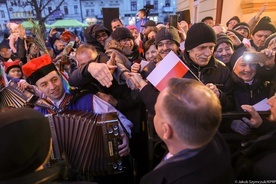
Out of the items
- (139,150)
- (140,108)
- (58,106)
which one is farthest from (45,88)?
(139,150)

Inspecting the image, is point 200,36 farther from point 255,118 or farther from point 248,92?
point 255,118

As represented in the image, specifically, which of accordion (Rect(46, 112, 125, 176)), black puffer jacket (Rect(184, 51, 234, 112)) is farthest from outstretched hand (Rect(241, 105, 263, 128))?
accordion (Rect(46, 112, 125, 176))

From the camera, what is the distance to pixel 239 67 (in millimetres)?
2086

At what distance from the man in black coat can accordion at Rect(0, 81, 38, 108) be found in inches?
69.9

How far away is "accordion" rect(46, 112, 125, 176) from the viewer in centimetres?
171

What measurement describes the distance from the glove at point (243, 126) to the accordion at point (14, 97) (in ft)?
6.58

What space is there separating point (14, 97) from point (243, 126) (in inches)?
92.8

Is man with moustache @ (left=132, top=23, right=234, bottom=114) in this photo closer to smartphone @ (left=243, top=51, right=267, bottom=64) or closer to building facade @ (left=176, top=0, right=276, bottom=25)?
smartphone @ (left=243, top=51, right=267, bottom=64)

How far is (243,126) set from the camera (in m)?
1.62

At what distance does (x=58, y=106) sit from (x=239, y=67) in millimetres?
1825

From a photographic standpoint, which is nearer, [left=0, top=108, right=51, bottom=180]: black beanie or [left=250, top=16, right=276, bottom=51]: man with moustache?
[left=0, top=108, right=51, bottom=180]: black beanie

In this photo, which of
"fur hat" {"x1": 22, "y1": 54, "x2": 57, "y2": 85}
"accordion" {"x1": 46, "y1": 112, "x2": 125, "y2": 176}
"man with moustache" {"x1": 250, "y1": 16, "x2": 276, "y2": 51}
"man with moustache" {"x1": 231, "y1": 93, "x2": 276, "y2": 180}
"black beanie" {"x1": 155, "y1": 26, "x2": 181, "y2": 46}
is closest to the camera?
"man with moustache" {"x1": 231, "y1": 93, "x2": 276, "y2": 180}

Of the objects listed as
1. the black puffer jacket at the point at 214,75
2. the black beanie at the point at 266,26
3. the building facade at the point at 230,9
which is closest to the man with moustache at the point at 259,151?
the black puffer jacket at the point at 214,75

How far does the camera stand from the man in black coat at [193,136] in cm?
94
